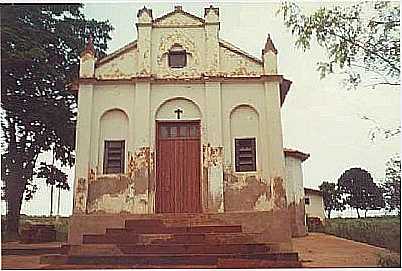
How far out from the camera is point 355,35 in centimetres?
874

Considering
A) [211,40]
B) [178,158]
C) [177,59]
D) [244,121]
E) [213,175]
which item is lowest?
[213,175]

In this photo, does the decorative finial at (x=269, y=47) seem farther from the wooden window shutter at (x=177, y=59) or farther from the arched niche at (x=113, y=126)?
the arched niche at (x=113, y=126)

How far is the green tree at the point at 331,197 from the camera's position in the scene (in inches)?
357

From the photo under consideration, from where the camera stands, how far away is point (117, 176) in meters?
9.32

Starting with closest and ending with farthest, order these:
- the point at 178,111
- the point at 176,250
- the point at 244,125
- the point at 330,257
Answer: the point at 176,250 < the point at 330,257 < the point at 244,125 < the point at 178,111

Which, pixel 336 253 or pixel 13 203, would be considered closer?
pixel 336 253

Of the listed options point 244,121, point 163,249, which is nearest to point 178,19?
point 244,121

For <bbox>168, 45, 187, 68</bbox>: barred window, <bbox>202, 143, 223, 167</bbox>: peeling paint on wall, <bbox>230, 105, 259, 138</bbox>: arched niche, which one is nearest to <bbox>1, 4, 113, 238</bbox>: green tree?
<bbox>168, 45, 187, 68</bbox>: barred window

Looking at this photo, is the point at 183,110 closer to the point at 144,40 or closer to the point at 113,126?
the point at 113,126

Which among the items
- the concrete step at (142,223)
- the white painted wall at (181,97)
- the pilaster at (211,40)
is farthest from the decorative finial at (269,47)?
the concrete step at (142,223)

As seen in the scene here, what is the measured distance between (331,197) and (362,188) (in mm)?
737

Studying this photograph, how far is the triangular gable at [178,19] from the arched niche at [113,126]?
5.60 ft

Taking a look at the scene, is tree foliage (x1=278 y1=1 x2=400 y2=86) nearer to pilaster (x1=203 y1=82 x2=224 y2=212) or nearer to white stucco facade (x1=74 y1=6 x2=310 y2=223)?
white stucco facade (x1=74 y1=6 x2=310 y2=223)

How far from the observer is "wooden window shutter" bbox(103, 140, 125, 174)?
9391mm
